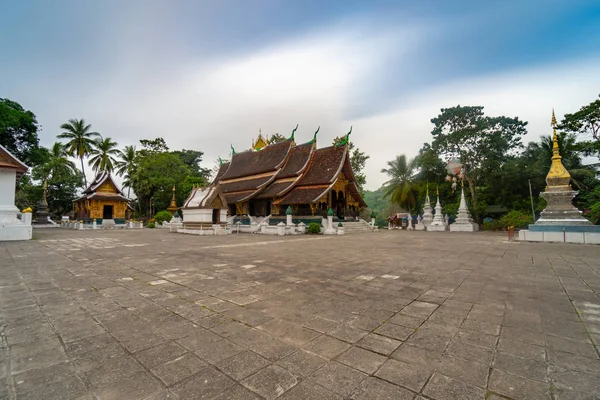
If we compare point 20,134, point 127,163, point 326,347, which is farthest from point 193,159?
point 326,347

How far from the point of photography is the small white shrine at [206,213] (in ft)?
58.7

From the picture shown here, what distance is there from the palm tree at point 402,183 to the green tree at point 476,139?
6.63 metres

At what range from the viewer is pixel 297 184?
22156 mm

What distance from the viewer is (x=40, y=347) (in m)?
2.42

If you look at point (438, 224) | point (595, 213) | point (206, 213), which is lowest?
point (438, 224)

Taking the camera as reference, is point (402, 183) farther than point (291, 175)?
Yes

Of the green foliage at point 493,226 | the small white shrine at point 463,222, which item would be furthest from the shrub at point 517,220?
the small white shrine at point 463,222

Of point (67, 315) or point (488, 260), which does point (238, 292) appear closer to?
point (67, 315)

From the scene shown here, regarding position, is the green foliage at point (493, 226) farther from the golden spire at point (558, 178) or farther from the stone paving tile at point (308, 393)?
the stone paving tile at point (308, 393)

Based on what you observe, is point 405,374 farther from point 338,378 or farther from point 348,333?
point 348,333

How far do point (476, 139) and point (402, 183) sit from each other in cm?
1016

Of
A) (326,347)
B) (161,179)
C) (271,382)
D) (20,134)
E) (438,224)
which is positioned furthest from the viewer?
(161,179)

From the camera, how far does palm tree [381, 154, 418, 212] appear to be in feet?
113

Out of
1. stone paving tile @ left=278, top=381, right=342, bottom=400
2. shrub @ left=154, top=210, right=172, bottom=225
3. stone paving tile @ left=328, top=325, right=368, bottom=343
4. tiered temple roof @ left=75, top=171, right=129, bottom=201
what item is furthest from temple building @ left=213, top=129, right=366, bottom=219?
stone paving tile @ left=278, top=381, right=342, bottom=400
